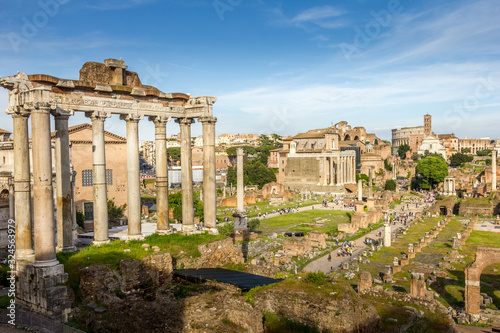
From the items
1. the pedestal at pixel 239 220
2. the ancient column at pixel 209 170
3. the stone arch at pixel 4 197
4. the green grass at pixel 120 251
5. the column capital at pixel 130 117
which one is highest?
the column capital at pixel 130 117

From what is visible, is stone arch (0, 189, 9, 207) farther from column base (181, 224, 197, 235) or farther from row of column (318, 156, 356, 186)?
row of column (318, 156, 356, 186)

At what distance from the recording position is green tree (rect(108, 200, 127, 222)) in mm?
37500

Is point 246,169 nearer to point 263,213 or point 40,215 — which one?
point 263,213

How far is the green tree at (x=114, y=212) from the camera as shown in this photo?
3750cm

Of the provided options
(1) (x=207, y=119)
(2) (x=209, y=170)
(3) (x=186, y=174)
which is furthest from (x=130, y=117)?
(2) (x=209, y=170)

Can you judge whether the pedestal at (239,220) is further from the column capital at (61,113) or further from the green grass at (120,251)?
the column capital at (61,113)

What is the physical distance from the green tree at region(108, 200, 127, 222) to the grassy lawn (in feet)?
43.4

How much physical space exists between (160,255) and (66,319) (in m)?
3.06

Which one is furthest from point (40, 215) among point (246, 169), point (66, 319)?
point (246, 169)

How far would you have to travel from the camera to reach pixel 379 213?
1816 inches

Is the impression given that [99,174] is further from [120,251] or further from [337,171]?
[337,171]

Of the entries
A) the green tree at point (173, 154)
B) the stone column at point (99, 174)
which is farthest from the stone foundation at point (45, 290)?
the green tree at point (173, 154)

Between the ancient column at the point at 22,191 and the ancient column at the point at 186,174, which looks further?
the ancient column at the point at 186,174

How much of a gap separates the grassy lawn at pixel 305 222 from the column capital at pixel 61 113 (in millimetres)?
24027
